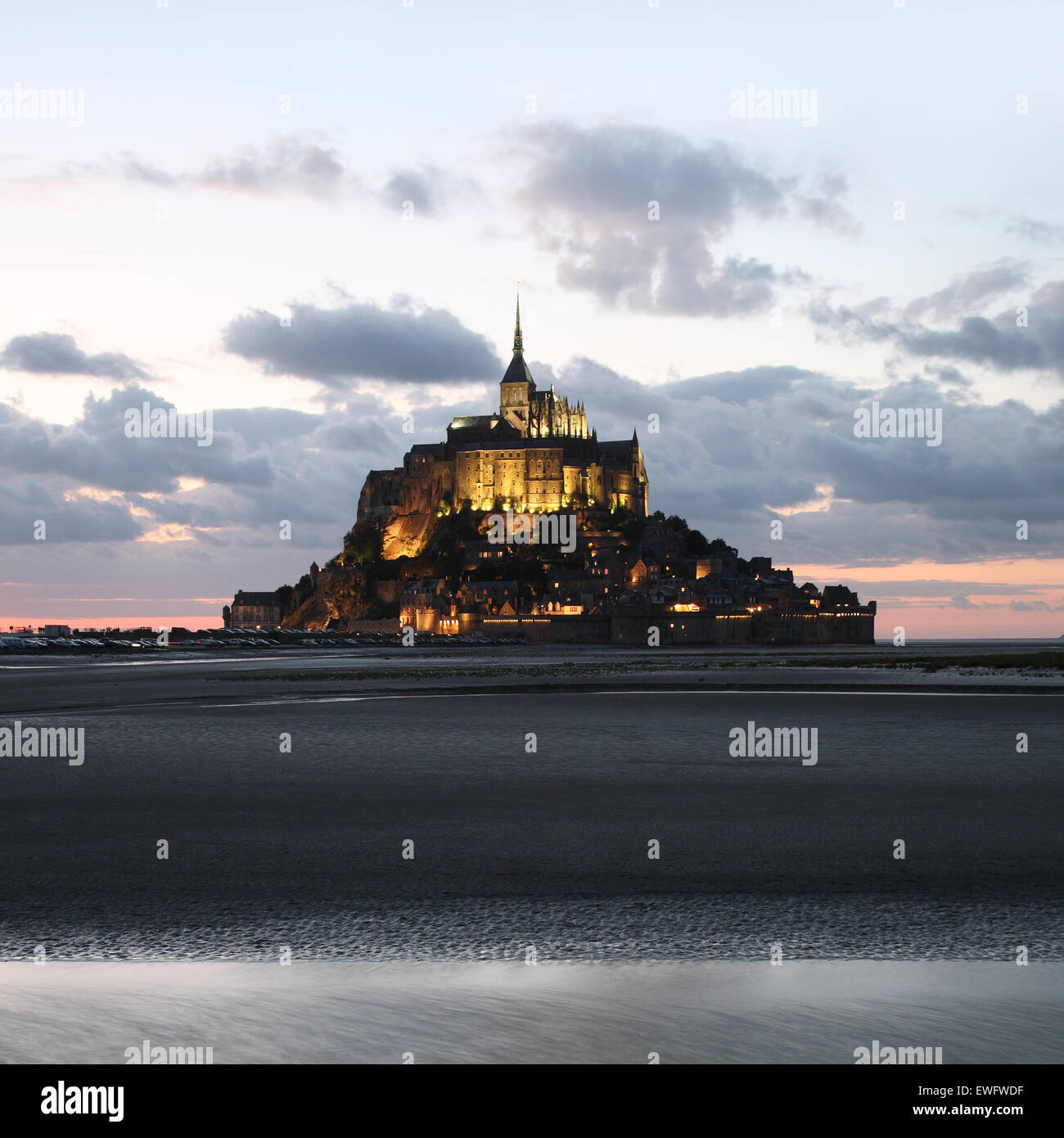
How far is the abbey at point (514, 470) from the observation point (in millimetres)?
160625

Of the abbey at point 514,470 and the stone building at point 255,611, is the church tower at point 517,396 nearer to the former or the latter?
the abbey at point 514,470

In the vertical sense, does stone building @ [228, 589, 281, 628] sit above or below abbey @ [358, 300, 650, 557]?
below

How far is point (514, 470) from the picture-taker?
6348 inches

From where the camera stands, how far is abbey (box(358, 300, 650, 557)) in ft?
527

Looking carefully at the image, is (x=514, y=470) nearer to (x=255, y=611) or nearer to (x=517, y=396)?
(x=517, y=396)

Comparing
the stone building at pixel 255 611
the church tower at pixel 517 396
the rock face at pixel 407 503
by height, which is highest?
the church tower at pixel 517 396

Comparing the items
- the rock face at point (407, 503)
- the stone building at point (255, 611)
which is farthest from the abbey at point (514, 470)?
the stone building at point (255, 611)

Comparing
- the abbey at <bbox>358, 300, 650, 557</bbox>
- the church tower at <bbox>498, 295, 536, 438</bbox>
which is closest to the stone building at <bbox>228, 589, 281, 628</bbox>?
the abbey at <bbox>358, 300, 650, 557</bbox>

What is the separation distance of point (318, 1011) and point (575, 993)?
129 centimetres

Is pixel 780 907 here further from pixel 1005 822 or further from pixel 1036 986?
pixel 1005 822

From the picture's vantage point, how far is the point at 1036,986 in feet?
19.5

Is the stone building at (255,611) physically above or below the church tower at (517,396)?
below

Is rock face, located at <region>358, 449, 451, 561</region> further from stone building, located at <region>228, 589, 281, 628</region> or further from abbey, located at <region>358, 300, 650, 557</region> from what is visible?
stone building, located at <region>228, 589, 281, 628</region>
